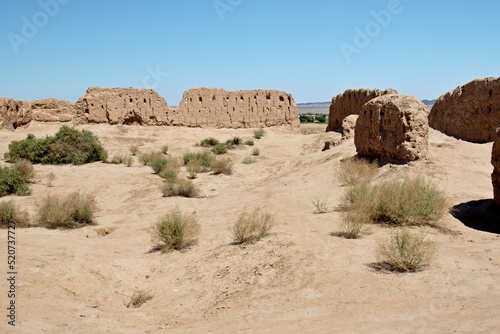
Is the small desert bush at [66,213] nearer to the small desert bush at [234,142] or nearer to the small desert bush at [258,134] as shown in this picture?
the small desert bush at [234,142]

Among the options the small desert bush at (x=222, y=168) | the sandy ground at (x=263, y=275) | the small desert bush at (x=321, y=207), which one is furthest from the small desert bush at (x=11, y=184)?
the small desert bush at (x=321, y=207)

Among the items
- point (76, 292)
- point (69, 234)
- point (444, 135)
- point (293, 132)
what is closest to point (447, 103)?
point (444, 135)

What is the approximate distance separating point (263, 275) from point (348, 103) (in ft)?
61.0

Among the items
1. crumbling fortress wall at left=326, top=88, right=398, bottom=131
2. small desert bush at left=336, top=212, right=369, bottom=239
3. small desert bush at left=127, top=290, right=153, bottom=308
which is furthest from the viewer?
crumbling fortress wall at left=326, top=88, right=398, bottom=131

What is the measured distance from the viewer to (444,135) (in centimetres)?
1602

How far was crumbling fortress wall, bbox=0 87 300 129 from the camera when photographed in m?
25.0

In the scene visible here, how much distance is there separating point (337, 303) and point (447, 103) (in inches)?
548

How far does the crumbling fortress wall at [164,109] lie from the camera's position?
25.0 meters

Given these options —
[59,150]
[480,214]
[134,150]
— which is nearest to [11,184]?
[59,150]

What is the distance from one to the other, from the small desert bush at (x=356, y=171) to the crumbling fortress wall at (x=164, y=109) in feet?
50.4

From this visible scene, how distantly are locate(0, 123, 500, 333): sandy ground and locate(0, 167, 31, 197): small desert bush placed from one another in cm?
61

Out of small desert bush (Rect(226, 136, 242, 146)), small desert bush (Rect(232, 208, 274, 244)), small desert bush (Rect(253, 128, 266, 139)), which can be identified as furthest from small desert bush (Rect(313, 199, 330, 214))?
small desert bush (Rect(253, 128, 266, 139))

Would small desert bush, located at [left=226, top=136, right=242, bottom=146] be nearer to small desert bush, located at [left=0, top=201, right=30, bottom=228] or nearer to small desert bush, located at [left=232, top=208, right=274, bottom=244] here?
small desert bush, located at [left=0, top=201, right=30, bottom=228]

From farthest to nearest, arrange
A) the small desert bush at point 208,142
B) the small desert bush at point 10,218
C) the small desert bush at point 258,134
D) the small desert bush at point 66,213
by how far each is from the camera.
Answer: the small desert bush at point 258,134, the small desert bush at point 208,142, the small desert bush at point 66,213, the small desert bush at point 10,218
